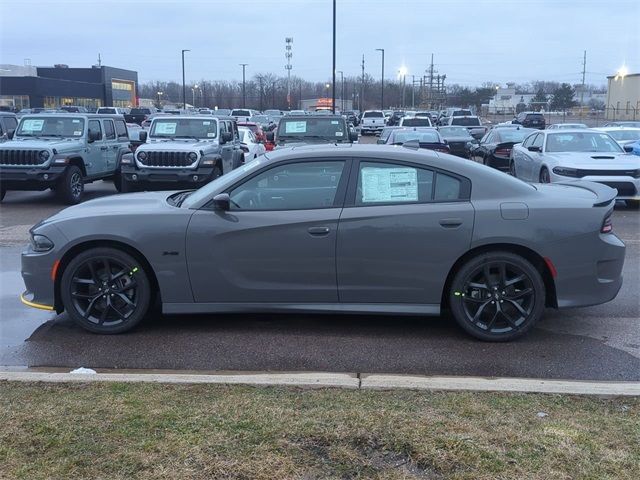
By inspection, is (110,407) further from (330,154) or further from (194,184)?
(194,184)

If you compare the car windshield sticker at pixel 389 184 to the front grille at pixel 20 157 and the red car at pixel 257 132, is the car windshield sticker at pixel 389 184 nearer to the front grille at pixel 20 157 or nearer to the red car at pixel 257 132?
the front grille at pixel 20 157

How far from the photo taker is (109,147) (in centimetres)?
1538

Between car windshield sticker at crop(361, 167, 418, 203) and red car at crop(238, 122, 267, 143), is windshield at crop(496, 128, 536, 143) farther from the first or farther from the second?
car windshield sticker at crop(361, 167, 418, 203)

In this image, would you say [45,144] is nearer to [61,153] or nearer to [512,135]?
[61,153]

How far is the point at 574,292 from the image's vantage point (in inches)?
203

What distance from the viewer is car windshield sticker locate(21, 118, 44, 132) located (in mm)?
14384

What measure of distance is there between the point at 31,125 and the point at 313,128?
248 inches

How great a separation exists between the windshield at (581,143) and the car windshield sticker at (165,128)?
27.2ft

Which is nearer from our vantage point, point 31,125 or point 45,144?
point 45,144

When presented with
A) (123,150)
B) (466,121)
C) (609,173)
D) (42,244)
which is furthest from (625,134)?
(466,121)

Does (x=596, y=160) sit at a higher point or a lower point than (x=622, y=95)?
lower

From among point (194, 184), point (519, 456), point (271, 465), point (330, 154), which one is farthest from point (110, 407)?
point (194, 184)

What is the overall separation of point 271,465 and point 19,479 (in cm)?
114

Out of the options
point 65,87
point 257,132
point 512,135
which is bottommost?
point 257,132
